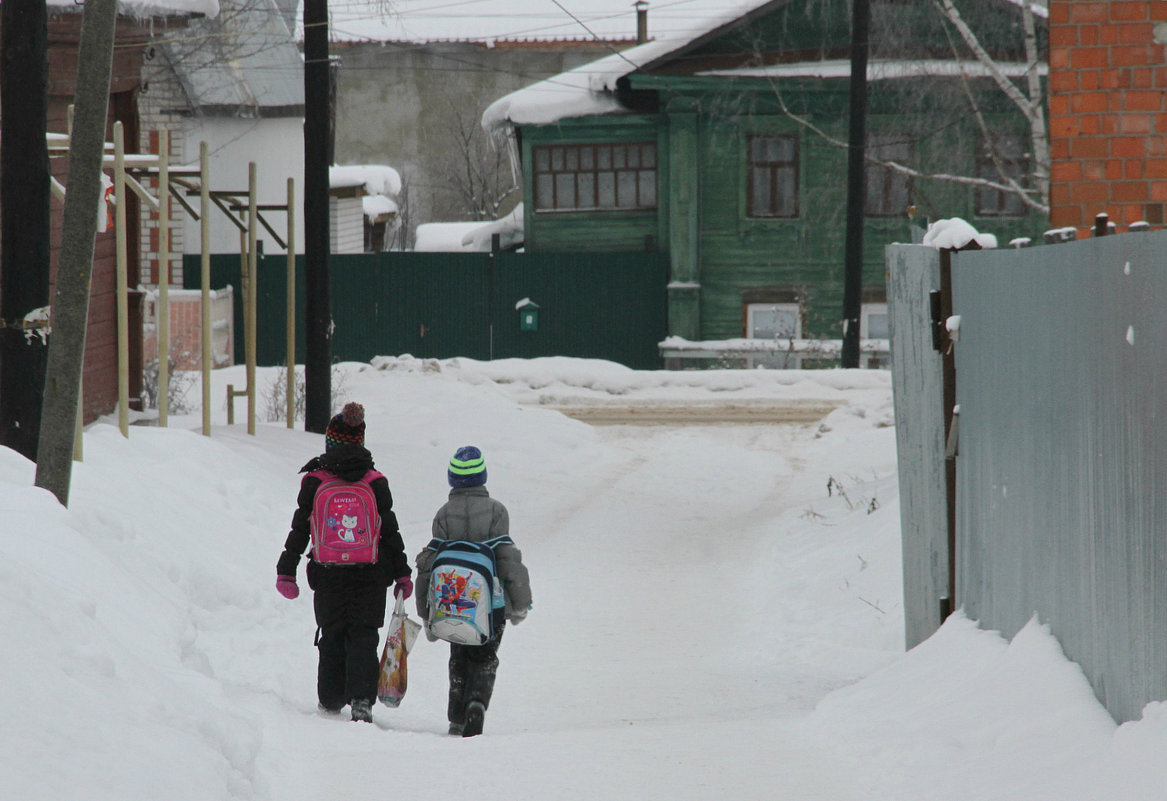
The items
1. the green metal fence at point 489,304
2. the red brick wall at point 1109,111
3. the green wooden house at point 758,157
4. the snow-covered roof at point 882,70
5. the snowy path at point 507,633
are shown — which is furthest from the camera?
the green metal fence at point 489,304

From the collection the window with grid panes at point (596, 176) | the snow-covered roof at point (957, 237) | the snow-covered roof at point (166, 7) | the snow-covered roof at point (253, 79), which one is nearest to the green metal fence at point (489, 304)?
the window with grid panes at point (596, 176)

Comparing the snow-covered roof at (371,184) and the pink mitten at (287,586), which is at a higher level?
the snow-covered roof at (371,184)

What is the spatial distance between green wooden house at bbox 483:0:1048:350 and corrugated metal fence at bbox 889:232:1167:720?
68.8 feet

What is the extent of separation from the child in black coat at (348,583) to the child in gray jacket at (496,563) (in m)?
0.26

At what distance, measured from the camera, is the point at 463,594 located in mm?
6184

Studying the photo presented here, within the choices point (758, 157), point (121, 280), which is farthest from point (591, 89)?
point (121, 280)

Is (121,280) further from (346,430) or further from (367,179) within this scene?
(367,179)

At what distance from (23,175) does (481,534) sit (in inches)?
152

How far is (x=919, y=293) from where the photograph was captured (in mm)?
7289

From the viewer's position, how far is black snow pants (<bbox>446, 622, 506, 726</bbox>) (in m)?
6.30

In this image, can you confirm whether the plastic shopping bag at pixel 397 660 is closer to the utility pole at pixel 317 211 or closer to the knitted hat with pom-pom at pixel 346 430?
the knitted hat with pom-pom at pixel 346 430


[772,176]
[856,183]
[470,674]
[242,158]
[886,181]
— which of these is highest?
[242,158]

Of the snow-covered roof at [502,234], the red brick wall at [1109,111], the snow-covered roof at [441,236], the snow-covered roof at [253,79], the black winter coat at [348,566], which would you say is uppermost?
the snow-covered roof at [253,79]

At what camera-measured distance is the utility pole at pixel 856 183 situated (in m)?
22.5
